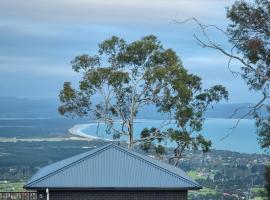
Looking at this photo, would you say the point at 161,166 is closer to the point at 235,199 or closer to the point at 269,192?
the point at 269,192

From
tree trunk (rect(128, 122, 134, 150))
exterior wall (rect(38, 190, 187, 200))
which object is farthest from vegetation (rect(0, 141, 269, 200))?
exterior wall (rect(38, 190, 187, 200))

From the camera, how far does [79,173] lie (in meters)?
21.9

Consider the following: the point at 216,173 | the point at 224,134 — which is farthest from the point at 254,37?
the point at 216,173

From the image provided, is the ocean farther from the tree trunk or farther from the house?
the house

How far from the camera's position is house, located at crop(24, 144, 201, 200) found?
70.6 feet

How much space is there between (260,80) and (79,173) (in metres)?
6.90

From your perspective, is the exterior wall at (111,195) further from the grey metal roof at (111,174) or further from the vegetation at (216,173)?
the vegetation at (216,173)

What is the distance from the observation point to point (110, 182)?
71.2ft

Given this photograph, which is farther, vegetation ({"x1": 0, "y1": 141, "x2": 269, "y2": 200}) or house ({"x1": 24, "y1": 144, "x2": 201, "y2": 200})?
vegetation ({"x1": 0, "y1": 141, "x2": 269, "y2": 200})

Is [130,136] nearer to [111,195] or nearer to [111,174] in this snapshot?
[111,174]

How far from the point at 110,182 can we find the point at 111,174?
36 cm

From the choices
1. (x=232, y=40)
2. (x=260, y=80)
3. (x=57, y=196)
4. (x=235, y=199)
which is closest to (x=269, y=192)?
(x=260, y=80)

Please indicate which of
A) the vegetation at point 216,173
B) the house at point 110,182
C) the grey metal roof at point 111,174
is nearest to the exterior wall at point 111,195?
the house at point 110,182

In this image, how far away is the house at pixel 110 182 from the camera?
21.5 meters
